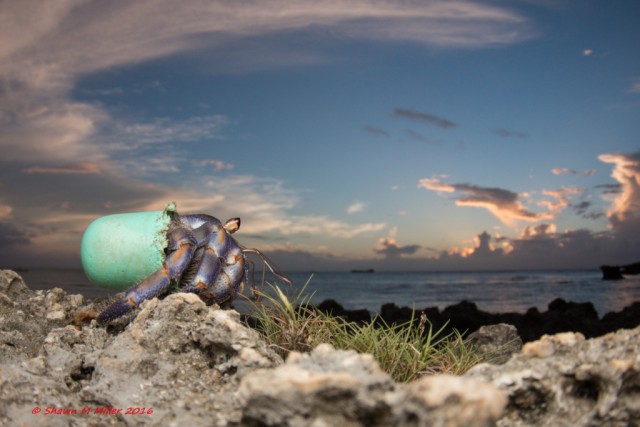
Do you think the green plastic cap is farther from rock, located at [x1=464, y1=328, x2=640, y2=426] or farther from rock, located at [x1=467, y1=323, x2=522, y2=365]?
rock, located at [x1=464, y1=328, x2=640, y2=426]

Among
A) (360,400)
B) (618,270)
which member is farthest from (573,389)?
(618,270)

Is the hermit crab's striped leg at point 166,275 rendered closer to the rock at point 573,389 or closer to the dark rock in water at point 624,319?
the rock at point 573,389

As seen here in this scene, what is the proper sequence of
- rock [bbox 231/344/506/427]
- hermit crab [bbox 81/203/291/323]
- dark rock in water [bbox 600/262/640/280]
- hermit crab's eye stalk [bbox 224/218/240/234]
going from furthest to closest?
1. dark rock in water [bbox 600/262/640/280]
2. hermit crab's eye stalk [bbox 224/218/240/234]
3. hermit crab [bbox 81/203/291/323]
4. rock [bbox 231/344/506/427]

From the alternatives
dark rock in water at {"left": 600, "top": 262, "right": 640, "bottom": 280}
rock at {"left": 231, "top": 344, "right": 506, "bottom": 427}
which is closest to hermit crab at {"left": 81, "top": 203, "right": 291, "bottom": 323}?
rock at {"left": 231, "top": 344, "right": 506, "bottom": 427}

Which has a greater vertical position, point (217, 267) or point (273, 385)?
point (217, 267)

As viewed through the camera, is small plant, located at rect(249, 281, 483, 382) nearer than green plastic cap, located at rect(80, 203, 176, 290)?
Yes

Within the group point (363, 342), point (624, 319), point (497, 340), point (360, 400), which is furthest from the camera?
point (624, 319)

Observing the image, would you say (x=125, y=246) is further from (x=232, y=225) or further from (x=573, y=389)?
(x=573, y=389)

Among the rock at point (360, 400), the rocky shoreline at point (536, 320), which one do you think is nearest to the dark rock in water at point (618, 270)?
the rocky shoreline at point (536, 320)
